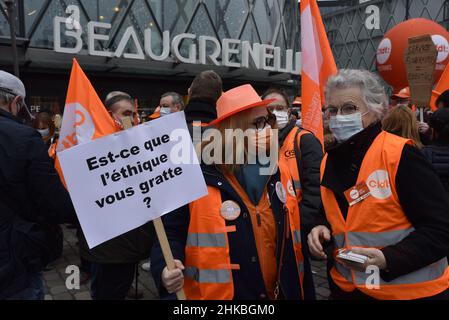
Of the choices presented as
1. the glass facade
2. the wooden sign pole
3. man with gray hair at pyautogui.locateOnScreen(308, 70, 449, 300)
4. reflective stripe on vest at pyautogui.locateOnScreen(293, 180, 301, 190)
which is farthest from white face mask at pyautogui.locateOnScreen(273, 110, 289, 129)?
the glass facade

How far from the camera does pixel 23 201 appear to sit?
1915 mm

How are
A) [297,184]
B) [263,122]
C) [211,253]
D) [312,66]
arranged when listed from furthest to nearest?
[312,66]
[297,184]
[263,122]
[211,253]

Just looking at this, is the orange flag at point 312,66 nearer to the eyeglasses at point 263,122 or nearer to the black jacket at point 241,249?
the eyeglasses at point 263,122

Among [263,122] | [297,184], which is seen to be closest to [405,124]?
[297,184]

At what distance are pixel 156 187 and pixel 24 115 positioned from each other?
1.26 m

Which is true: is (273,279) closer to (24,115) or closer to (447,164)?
(24,115)

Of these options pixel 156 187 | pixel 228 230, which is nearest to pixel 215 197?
pixel 228 230

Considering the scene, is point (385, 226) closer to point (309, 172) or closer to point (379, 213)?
point (379, 213)

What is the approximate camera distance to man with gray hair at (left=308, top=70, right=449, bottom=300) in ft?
5.45

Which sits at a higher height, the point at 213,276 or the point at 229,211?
the point at 229,211

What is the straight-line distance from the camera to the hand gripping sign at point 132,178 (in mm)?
1559

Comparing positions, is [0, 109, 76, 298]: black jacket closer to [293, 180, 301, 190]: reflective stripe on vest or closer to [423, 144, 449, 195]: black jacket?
[293, 180, 301, 190]: reflective stripe on vest

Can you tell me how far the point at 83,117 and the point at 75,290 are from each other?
2.21 meters

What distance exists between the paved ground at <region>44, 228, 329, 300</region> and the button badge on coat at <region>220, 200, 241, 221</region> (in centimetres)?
262
